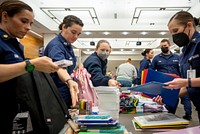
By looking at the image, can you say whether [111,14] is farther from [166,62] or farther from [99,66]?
[99,66]

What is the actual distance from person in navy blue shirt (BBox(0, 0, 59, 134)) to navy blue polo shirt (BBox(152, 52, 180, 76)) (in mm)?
2610

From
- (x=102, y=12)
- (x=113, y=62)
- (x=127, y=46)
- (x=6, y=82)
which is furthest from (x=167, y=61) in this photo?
(x=113, y=62)

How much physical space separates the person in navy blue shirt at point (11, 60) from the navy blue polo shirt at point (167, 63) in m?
2.61

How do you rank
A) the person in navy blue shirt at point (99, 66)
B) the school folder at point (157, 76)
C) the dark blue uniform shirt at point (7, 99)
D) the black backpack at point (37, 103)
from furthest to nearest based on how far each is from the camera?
1. the person in navy blue shirt at point (99, 66)
2. the school folder at point (157, 76)
3. the dark blue uniform shirt at point (7, 99)
4. the black backpack at point (37, 103)

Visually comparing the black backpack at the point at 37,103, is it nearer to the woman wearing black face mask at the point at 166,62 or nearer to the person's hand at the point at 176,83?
the person's hand at the point at 176,83

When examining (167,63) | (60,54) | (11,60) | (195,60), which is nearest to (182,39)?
(195,60)

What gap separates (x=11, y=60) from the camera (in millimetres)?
917

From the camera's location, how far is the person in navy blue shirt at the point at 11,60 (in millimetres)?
790

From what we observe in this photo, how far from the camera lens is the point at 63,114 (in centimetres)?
100

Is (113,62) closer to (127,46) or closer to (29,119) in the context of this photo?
(127,46)

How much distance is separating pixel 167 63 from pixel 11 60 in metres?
2.78

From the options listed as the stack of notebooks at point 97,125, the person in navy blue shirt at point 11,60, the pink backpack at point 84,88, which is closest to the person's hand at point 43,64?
the person in navy blue shirt at point 11,60

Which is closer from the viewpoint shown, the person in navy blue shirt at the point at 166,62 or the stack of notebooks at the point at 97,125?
the stack of notebooks at the point at 97,125

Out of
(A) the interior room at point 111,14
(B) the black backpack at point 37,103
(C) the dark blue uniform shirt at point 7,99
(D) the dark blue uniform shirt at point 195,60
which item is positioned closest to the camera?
(B) the black backpack at point 37,103
